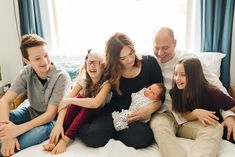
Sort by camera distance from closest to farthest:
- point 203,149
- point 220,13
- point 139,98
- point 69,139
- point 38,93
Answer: point 203,149, point 69,139, point 139,98, point 38,93, point 220,13

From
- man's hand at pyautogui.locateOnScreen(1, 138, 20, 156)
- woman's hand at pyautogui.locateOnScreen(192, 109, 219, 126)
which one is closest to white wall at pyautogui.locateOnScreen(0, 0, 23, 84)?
man's hand at pyautogui.locateOnScreen(1, 138, 20, 156)

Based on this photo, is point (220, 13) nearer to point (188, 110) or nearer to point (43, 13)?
point (188, 110)

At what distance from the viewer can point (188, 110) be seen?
1555 millimetres

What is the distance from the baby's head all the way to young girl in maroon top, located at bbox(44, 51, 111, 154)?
27 cm

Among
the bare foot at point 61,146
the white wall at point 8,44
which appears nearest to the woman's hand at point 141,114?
the bare foot at point 61,146

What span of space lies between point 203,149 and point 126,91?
0.64 meters

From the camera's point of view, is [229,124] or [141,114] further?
[141,114]

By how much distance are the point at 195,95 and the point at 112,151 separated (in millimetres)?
625

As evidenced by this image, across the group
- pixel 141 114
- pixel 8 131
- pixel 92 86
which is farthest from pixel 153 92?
pixel 8 131

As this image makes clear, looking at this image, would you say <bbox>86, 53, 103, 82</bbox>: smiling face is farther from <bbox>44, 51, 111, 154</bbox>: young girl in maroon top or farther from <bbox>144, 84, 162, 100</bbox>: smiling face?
<bbox>144, 84, 162, 100</bbox>: smiling face

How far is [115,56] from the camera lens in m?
1.61

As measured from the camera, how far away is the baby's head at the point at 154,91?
1.62 metres

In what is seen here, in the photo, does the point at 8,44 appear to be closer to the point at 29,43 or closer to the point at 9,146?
the point at 29,43

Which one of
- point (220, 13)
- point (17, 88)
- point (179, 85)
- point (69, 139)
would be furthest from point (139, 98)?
point (220, 13)
